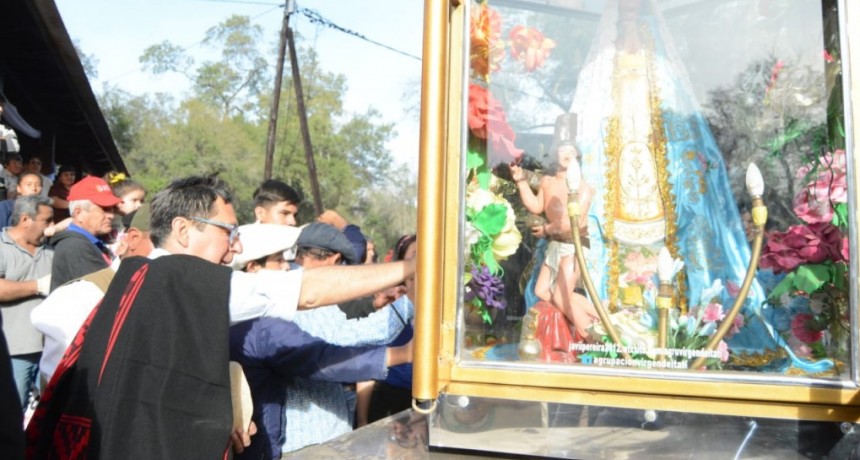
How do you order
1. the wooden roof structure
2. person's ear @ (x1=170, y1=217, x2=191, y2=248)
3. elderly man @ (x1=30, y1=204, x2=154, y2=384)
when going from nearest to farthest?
1. person's ear @ (x1=170, y1=217, x2=191, y2=248)
2. elderly man @ (x1=30, y1=204, x2=154, y2=384)
3. the wooden roof structure

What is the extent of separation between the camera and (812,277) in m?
2.08

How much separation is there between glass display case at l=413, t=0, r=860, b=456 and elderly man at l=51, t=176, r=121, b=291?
9.87ft

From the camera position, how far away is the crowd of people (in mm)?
2338

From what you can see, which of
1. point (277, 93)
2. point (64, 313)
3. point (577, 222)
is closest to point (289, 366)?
point (64, 313)

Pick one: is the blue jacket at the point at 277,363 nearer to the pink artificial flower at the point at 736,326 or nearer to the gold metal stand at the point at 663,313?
the gold metal stand at the point at 663,313

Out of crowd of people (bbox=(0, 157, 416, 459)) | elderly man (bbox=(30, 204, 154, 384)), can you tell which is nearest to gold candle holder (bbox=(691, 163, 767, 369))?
crowd of people (bbox=(0, 157, 416, 459))

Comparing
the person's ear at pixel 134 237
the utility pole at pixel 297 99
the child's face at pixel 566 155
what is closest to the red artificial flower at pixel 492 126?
the child's face at pixel 566 155

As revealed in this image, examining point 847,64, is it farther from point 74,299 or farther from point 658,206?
point 74,299

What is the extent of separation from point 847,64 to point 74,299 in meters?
2.37

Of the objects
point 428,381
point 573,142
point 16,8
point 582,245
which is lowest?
point 428,381

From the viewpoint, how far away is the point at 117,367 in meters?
2.34

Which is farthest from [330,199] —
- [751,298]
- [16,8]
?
[751,298]

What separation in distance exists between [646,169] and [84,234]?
3.53m

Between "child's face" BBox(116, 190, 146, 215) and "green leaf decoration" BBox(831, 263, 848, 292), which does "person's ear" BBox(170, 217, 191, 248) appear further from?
"child's face" BBox(116, 190, 146, 215)
